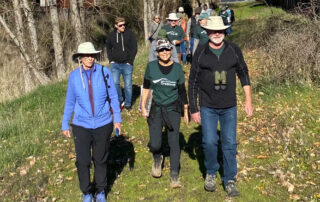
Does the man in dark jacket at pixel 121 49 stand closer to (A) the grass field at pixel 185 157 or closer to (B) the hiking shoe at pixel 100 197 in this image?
(A) the grass field at pixel 185 157

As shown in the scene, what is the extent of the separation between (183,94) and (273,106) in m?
4.07

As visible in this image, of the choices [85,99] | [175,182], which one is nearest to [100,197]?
[175,182]

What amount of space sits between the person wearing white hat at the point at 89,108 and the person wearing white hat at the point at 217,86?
1.19 metres

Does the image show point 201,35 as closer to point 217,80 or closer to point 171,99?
point 171,99

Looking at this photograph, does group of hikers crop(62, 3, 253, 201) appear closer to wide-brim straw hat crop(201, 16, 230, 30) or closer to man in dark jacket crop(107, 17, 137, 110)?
wide-brim straw hat crop(201, 16, 230, 30)

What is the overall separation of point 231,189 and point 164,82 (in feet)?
5.98

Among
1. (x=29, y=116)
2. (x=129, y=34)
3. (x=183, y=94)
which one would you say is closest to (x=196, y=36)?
(x=129, y=34)

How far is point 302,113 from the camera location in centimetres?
789

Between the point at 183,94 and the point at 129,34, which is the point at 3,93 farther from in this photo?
the point at 183,94

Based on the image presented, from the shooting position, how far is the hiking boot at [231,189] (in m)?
5.09

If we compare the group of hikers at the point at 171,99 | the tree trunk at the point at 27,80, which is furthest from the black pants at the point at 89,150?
the tree trunk at the point at 27,80

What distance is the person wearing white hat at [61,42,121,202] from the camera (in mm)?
4621

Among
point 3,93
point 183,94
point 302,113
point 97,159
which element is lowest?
point 3,93

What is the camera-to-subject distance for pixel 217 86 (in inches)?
185
